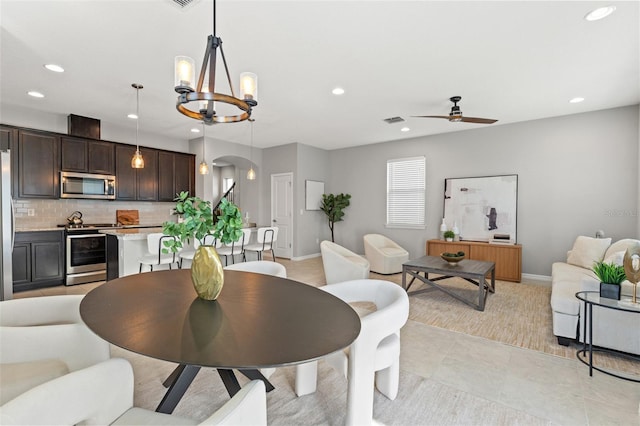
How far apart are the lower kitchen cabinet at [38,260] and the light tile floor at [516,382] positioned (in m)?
5.24

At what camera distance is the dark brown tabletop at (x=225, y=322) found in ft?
3.22

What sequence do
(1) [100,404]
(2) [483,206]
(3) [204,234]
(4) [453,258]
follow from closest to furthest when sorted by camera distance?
(1) [100,404]
(3) [204,234]
(4) [453,258]
(2) [483,206]

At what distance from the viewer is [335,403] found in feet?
6.23

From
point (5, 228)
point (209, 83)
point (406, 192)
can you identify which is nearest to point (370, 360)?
point (209, 83)

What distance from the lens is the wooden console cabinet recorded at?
5.04 m

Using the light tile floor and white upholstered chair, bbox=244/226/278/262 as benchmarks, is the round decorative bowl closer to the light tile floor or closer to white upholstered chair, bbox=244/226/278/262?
the light tile floor

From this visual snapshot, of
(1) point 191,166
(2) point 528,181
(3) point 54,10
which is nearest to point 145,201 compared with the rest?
(1) point 191,166

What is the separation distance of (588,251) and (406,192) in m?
3.32

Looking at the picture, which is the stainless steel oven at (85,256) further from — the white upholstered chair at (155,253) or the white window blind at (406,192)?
the white window blind at (406,192)

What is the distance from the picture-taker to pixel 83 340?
145 cm

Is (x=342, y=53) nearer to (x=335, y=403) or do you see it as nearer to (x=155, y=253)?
(x=335, y=403)

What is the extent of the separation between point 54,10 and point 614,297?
483cm

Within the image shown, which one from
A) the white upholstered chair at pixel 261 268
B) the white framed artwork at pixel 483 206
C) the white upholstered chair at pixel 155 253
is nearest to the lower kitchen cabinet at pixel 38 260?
the white upholstered chair at pixel 155 253

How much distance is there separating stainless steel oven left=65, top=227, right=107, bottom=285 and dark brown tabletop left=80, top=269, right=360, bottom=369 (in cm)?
401
